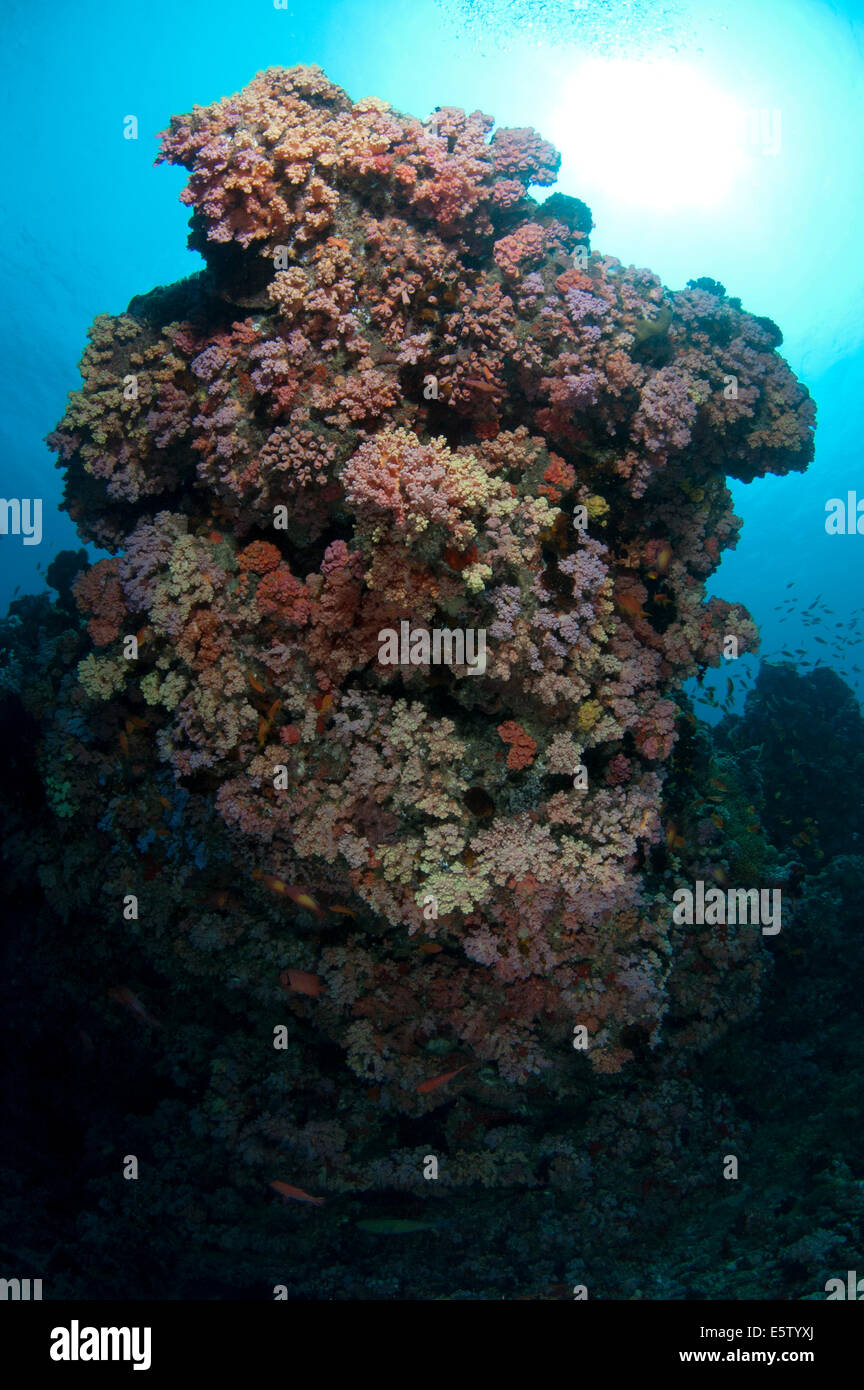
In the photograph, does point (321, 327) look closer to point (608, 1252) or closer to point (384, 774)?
point (384, 774)

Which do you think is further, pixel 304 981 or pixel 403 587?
pixel 304 981

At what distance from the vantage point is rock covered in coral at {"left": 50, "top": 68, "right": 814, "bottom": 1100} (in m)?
5.70

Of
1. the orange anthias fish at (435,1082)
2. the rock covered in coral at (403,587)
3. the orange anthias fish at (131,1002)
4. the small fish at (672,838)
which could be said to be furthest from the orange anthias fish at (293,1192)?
the small fish at (672,838)

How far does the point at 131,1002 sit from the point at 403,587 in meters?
6.57

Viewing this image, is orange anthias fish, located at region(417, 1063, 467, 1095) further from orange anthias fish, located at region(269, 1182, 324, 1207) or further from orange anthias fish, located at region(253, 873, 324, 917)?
orange anthias fish, located at region(253, 873, 324, 917)

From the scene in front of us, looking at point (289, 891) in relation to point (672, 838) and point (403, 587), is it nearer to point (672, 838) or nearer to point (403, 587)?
point (403, 587)

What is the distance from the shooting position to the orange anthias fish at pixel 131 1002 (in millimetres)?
7609

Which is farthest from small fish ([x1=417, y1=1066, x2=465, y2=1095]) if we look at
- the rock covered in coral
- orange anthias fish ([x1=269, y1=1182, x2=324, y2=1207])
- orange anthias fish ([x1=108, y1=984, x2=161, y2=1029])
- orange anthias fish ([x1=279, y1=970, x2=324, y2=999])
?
orange anthias fish ([x1=108, y1=984, x2=161, y2=1029])

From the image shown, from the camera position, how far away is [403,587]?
5.09 m

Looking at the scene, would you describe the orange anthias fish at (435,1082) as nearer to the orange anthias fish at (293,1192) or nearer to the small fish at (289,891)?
the orange anthias fish at (293,1192)

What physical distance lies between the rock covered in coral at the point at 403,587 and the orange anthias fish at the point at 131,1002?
→ 50.8 inches

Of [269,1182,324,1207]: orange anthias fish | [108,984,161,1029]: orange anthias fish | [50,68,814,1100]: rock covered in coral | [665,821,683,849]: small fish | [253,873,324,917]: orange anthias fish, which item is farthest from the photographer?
[108,984,161,1029]: orange anthias fish

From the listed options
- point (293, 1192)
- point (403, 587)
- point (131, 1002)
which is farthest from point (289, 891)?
point (293, 1192)

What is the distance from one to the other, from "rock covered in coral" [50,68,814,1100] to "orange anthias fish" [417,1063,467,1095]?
0.12m
